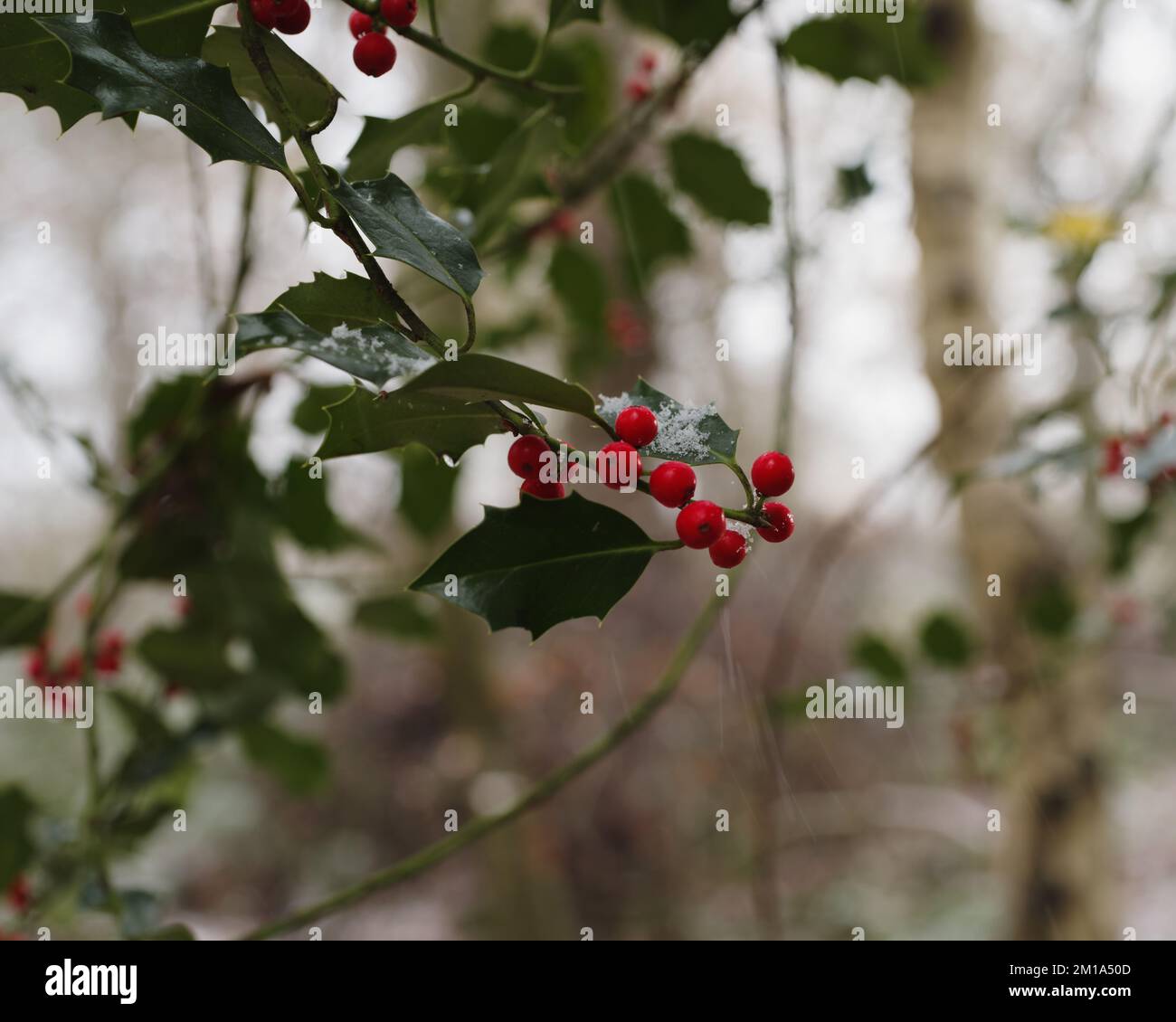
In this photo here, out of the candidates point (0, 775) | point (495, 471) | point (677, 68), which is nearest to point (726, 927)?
point (495, 471)

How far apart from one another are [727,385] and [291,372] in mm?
3311

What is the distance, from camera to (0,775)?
14.2 ft

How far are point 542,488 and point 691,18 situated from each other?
625 millimetres

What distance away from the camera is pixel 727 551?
0.44 metres

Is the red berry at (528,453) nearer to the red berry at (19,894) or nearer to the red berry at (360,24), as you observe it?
the red berry at (360,24)

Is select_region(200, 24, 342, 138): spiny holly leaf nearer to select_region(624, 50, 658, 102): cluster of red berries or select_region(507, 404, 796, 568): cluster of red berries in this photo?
select_region(507, 404, 796, 568): cluster of red berries

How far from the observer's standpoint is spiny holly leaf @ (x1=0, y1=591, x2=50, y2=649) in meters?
1.02

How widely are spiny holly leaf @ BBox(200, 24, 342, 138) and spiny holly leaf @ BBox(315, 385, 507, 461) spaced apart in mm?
201

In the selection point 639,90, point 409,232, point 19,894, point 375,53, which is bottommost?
point 19,894

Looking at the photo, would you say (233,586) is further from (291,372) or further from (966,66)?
(966,66)

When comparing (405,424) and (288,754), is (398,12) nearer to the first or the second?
(405,424)
